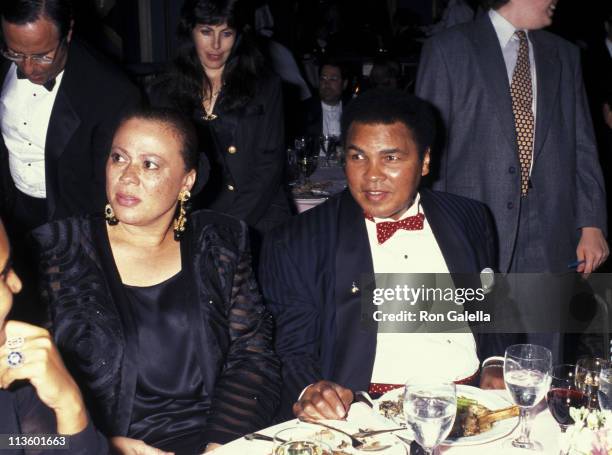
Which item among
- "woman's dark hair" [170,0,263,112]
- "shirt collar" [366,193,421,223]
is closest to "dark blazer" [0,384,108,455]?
"shirt collar" [366,193,421,223]

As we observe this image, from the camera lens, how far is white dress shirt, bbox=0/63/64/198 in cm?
302

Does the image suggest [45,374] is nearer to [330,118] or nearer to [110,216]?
[110,216]

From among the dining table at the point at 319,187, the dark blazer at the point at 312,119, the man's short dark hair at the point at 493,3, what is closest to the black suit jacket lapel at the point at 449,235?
the man's short dark hair at the point at 493,3

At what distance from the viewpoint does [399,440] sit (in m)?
1.52

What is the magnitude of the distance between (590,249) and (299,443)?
2.14 meters

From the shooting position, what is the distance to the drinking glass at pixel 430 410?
1.35 m

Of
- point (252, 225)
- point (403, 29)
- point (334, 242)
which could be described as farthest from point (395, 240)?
point (403, 29)

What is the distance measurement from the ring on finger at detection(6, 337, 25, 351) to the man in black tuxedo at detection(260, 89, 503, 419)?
3.31ft

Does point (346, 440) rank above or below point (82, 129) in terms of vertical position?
below

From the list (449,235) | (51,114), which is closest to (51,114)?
(51,114)

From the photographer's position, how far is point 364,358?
83.4 inches

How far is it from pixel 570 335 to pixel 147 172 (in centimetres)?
305

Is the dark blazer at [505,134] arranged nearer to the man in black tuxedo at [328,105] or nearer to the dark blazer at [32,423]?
the dark blazer at [32,423]

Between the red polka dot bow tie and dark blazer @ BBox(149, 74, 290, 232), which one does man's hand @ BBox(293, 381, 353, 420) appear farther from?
dark blazer @ BBox(149, 74, 290, 232)
